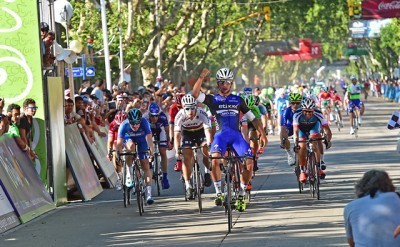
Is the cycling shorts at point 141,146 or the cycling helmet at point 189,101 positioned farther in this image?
the cycling shorts at point 141,146

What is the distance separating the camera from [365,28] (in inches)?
3765

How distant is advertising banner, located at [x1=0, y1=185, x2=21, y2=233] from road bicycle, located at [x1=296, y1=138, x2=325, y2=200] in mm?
4410

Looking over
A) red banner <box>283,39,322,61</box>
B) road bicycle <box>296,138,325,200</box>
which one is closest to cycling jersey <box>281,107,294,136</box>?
road bicycle <box>296,138,325,200</box>

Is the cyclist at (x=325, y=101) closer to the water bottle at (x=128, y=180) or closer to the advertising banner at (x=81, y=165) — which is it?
the advertising banner at (x=81, y=165)

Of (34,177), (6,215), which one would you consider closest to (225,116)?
(6,215)

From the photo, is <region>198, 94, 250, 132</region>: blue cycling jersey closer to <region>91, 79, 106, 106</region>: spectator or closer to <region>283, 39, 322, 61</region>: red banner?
<region>91, 79, 106, 106</region>: spectator

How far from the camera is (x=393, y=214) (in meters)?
8.04

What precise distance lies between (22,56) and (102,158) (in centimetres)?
425

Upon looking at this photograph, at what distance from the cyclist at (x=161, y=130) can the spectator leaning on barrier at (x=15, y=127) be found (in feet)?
9.68

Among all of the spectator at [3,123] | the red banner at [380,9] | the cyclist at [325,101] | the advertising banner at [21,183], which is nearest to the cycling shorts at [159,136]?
the advertising banner at [21,183]

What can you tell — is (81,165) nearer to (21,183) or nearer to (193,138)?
(21,183)

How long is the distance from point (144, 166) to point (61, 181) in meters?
2.80

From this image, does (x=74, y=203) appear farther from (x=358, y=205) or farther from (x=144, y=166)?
(x=358, y=205)

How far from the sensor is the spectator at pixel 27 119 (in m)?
19.5
